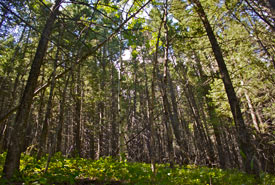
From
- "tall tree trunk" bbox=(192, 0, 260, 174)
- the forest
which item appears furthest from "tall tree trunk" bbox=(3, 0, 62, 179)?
"tall tree trunk" bbox=(192, 0, 260, 174)

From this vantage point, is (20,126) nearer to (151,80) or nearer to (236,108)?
(236,108)

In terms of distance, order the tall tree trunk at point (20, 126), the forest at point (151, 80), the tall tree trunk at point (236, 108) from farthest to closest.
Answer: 1. the tall tree trunk at point (236, 108)
2. the tall tree trunk at point (20, 126)
3. the forest at point (151, 80)

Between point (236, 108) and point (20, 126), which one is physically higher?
point (236, 108)

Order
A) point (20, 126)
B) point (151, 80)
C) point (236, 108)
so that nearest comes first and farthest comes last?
point (20, 126), point (236, 108), point (151, 80)

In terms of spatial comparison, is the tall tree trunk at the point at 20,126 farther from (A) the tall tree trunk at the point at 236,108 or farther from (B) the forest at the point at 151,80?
(A) the tall tree trunk at the point at 236,108

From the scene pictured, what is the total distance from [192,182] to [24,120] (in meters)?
4.22

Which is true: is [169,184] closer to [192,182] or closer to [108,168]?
[192,182]

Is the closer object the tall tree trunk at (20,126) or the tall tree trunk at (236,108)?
the tall tree trunk at (20,126)

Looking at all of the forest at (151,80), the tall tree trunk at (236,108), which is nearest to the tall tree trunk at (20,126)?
the forest at (151,80)

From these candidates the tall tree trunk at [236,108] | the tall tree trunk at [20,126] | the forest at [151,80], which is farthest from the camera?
the tall tree trunk at [236,108]

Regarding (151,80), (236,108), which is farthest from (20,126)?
(151,80)

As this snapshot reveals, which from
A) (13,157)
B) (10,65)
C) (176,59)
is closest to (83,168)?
(13,157)

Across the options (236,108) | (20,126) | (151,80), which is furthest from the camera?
(151,80)

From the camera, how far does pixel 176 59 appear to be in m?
13.9
